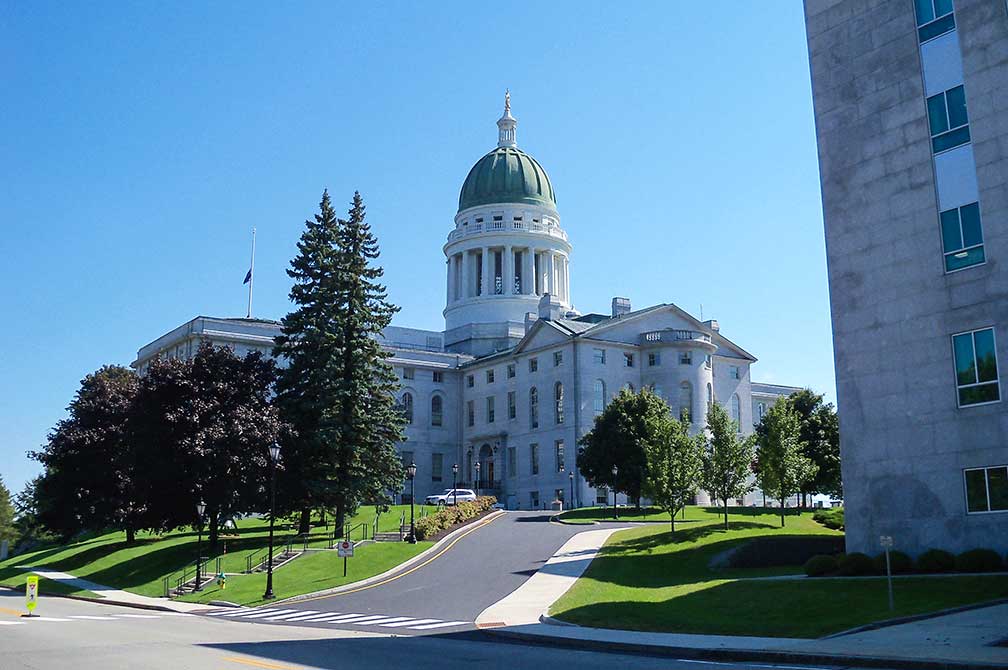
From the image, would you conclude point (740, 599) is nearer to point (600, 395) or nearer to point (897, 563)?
point (897, 563)

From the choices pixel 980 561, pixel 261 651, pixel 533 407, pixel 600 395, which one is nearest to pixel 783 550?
pixel 980 561

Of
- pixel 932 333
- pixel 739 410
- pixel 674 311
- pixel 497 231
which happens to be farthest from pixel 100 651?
pixel 497 231

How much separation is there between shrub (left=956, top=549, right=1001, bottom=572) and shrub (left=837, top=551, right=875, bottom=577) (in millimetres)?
2984

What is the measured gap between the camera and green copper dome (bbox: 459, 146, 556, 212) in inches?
4274

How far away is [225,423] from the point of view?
50.3 meters

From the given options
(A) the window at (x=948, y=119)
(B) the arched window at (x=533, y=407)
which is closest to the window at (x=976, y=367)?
(A) the window at (x=948, y=119)

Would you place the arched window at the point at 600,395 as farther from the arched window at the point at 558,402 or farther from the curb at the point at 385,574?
the curb at the point at 385,574

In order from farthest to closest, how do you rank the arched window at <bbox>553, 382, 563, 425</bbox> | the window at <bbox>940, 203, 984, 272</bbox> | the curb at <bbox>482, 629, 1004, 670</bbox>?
the arched window at <bbox>553, 382, 563, 425</bbox> → the window at <bbox>940, 203, 984, 272</bbox> → the curb at <bbox>482, 629, 1004, 670</bbox>

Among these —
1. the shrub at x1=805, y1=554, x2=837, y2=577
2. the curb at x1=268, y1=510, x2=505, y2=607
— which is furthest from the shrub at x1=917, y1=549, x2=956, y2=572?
the curb at x1=268, y1=510, x2=505, y2=607

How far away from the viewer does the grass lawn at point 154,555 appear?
160 ft

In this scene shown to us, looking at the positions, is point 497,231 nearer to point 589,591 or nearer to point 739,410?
point 739,410

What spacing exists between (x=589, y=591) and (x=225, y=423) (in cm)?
2562

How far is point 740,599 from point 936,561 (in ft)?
25.7

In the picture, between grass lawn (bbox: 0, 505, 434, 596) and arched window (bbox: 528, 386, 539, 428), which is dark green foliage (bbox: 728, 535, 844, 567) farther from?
arched window (bbox: 528, 386, 539, 428)
